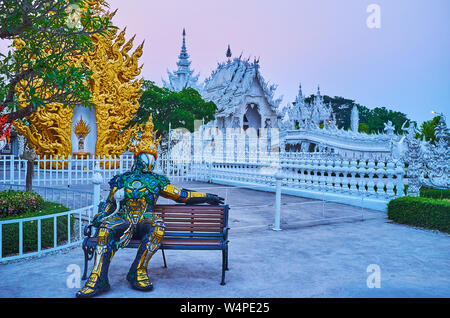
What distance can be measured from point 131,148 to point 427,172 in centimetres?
844

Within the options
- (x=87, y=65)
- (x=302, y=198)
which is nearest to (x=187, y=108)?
(x=87, y=65)

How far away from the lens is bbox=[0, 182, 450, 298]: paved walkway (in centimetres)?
407

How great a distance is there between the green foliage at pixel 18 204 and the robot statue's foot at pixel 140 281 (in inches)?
129

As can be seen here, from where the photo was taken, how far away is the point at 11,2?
18.3 ft

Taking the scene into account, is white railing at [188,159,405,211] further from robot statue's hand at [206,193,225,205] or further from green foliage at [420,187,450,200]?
robot statue's hand at [206,193,225,205]

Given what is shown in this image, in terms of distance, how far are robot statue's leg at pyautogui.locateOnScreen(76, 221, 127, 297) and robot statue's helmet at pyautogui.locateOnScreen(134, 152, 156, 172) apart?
778mm

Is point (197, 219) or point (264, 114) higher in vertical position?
point (264, 114)

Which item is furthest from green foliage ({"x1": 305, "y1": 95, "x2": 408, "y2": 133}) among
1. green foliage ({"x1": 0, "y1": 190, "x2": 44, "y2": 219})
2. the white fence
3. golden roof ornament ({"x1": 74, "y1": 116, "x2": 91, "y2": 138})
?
green foliage ({"x1": 0, "y1": 190, "x2": 44, "y2": 219})

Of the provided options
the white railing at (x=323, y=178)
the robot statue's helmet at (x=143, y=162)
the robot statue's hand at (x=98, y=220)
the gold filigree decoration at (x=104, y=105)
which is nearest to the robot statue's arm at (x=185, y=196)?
the robot statue's helmet at (x=143, y=162)

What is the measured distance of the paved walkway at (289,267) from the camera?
13.3 ft

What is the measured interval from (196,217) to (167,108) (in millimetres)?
19474

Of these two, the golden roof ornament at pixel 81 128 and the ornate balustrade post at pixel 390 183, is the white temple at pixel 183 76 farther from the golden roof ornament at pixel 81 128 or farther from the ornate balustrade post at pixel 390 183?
the ornate balustrade post at pixel 390 183
